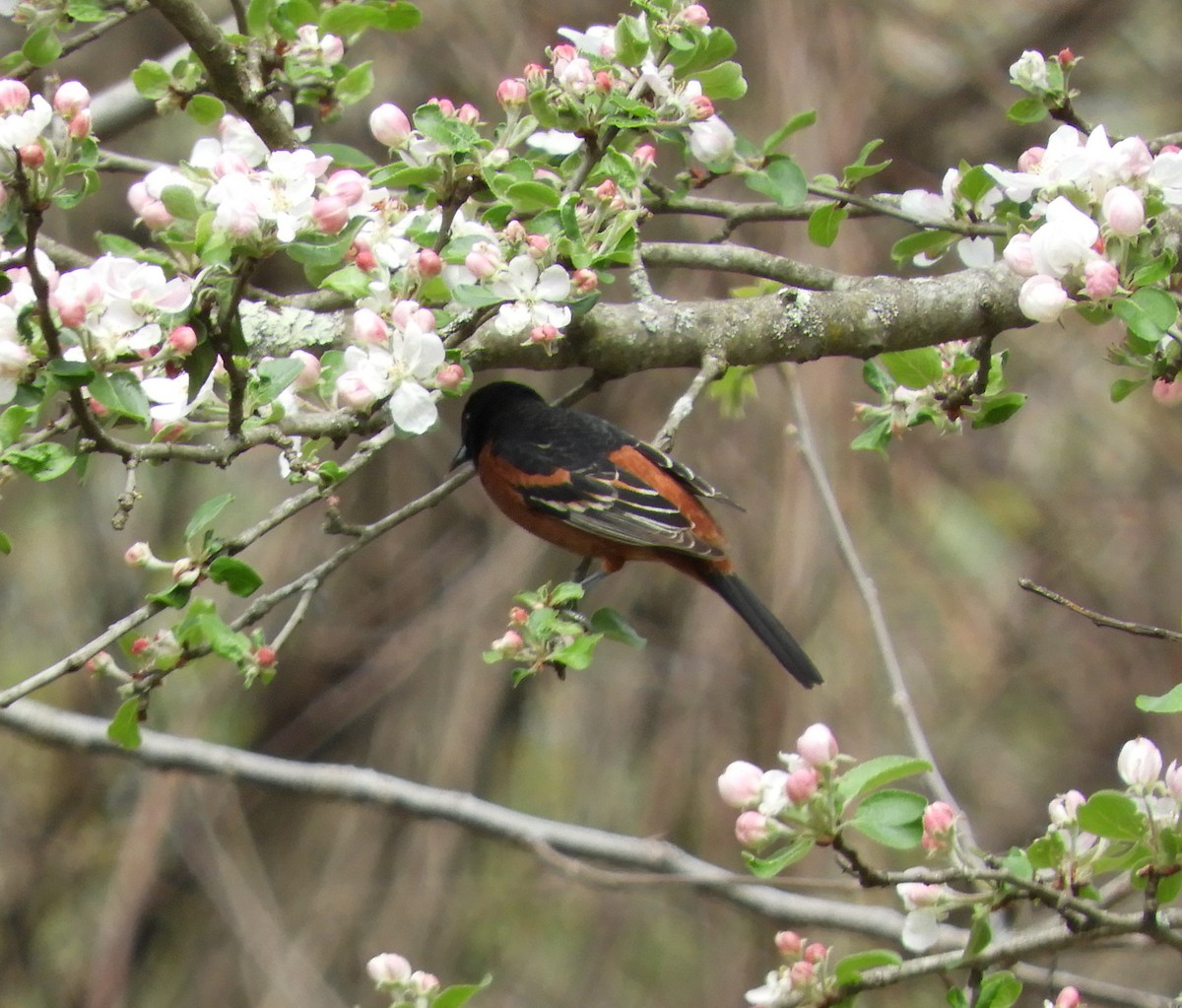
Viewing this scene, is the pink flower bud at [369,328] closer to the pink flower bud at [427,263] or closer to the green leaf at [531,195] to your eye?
the pink flower bud at [427,263]

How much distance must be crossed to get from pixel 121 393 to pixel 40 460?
0.53ft

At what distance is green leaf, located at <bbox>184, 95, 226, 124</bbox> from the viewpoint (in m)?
2.17

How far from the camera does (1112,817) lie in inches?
57.9

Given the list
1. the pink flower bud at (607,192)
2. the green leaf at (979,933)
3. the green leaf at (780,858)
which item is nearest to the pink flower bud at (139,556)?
the pink flower bud at (607,192)

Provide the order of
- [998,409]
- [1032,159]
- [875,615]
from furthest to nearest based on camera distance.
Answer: [875,615], [998,409], [1032,159]

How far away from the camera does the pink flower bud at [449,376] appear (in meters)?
1.70

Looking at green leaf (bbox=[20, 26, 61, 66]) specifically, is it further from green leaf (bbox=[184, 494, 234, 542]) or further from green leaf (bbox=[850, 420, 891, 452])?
green leaf (bbox=[850, 420, 891, 452])

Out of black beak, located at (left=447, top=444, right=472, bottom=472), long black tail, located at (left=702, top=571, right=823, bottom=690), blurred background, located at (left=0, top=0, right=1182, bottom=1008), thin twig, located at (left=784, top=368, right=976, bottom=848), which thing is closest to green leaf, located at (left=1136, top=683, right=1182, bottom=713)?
thin twig, located at (left=784, top=368, right=976, bottom=848)

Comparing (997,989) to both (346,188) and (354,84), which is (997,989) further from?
(354,84)

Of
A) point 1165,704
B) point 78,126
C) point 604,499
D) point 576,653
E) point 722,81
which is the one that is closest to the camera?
point 1165,704

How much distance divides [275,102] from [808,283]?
1010mm

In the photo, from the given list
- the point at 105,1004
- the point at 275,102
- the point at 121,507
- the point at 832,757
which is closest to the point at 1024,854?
the point at 832,757

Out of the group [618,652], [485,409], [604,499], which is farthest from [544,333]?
[618,652]

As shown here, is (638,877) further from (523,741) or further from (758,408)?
(523,741)
